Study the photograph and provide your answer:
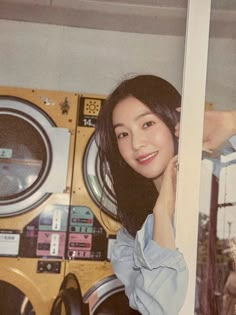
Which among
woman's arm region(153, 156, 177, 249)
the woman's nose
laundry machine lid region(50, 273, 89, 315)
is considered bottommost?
laundry machine lid region(50, 273, 89, 315)

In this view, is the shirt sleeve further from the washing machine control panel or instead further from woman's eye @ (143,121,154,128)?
woman's eye @ (143,121,154,128)

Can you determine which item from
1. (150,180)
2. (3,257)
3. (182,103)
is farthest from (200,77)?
(3,257)

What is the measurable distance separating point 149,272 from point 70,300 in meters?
0.34

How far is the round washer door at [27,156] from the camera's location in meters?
2.16

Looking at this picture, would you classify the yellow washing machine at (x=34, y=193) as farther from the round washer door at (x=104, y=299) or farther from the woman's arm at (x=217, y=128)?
the woman's arm at (x=217, y=128)

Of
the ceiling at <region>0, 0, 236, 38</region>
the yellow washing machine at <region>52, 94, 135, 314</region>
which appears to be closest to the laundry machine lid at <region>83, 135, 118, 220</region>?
the yellow washing machine at <region>52, 94, 135, 314</region>

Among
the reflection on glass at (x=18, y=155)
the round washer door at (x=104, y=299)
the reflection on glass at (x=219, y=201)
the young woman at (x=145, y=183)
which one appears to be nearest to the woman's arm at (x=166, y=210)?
the young woman at (x=145, y=183)

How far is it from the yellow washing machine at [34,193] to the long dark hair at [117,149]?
0.48 ft

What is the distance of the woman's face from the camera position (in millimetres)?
2215

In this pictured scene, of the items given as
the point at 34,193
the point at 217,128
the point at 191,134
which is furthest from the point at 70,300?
the point at 217,128

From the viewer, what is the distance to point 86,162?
86.4 inches

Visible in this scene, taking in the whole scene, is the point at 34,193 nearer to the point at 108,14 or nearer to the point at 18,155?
the point at 18,155

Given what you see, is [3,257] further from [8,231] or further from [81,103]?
[81,103]

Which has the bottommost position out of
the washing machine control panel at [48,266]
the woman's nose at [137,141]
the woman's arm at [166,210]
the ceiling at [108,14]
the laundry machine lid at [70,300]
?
the laundry machine lid at [70,300]
